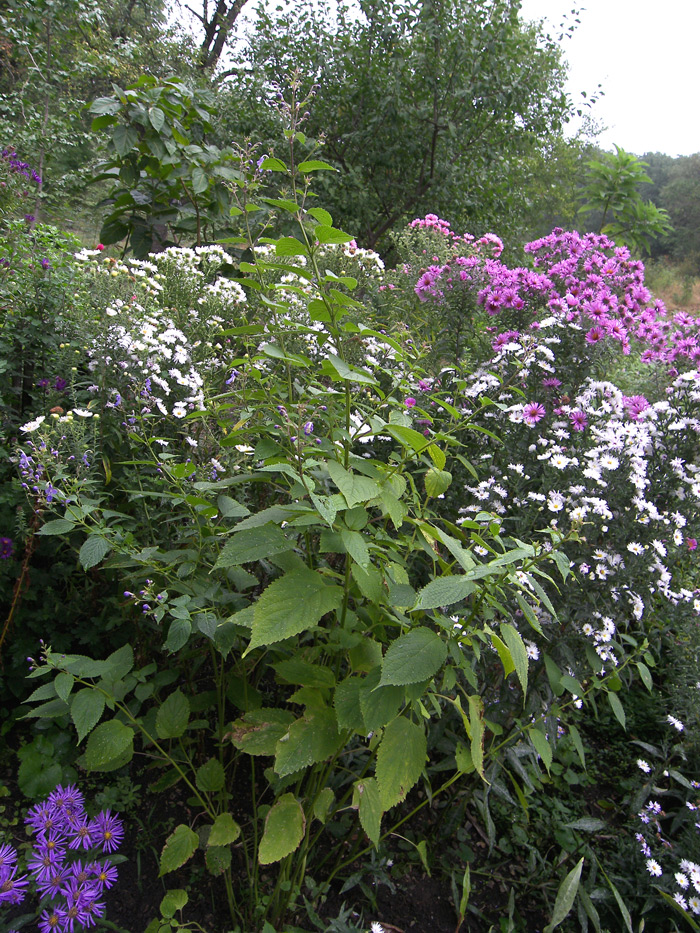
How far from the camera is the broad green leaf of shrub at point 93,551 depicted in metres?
1.22

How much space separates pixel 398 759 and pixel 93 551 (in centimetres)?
74

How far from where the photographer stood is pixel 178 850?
1.21m

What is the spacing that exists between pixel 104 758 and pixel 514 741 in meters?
1.20

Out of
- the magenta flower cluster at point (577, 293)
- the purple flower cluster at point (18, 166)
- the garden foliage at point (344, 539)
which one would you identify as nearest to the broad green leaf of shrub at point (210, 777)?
the garden foliage at point (344, 539)

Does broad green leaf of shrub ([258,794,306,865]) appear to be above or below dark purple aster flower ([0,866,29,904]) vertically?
above

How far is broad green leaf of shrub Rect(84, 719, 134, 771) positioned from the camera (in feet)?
3.72

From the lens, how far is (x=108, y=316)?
77.5 inches

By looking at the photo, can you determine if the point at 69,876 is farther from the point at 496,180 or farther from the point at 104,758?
the point at 496,180

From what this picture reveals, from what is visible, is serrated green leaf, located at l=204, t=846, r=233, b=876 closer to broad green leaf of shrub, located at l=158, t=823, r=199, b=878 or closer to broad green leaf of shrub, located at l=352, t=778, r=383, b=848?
broad green leaf of shrub, located at l=158, t=823, r=199, b=878

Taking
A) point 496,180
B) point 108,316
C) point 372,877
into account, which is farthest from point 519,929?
point 496,180

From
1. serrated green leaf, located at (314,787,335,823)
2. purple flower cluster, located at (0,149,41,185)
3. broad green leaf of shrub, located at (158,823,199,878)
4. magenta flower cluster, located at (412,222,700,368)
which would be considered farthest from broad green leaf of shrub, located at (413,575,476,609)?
purple flower cluster, located at (0,149,41,185)

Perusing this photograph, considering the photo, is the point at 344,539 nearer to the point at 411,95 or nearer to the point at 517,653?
the point at 517,653

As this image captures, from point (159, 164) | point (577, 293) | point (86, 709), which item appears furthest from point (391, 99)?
point (86, 709)

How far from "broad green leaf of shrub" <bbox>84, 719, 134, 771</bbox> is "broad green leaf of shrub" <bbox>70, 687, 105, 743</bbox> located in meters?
0.05
